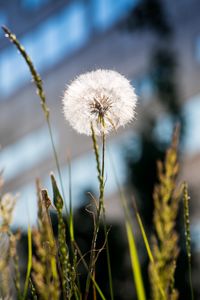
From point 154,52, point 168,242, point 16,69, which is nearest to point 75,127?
point 168,242

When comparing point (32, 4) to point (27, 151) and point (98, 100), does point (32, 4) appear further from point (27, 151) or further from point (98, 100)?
point (98, 100)

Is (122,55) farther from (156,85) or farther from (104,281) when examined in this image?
(104,281)

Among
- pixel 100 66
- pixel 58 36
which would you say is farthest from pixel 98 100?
pixel 58 36

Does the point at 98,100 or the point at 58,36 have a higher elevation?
the point at 58,36

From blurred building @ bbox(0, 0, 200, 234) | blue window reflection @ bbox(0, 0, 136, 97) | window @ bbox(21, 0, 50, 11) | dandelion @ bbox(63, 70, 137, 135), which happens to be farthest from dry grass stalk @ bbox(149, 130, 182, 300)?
window @ bbox(21, 0, 50, 11)

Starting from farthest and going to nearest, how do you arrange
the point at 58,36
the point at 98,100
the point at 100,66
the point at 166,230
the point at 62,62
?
the point at 58,36 → the point at 62,62 → the point at 100,66 → the point at 98,100 → the point at 166,230

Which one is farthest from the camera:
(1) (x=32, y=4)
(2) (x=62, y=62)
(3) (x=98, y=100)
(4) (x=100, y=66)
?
(1) (x=32, y=4)
